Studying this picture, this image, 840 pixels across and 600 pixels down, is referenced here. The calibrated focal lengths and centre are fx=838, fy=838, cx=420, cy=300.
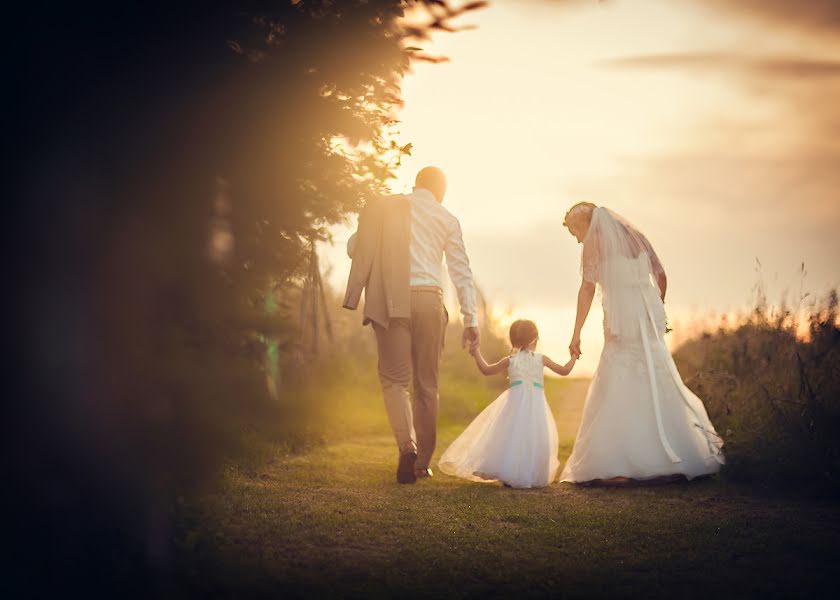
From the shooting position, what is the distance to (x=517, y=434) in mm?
7109

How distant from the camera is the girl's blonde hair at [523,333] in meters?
7.51

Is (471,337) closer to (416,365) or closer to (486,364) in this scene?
(486,364)

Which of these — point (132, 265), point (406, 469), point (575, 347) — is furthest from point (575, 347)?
point (132, 265)

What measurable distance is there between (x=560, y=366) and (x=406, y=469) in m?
1.66

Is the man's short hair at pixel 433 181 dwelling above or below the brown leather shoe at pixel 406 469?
above

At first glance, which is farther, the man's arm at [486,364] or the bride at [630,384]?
the man's arm at [486,364]

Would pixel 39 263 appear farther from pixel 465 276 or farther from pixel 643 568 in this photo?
pixel 465 276

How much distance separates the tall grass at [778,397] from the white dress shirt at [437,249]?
2.47 m

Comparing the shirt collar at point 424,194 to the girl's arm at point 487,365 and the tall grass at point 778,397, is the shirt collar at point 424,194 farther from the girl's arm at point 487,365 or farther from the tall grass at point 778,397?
the tall grass at point 778,397

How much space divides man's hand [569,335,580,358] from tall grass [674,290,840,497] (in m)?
Result: 1.38

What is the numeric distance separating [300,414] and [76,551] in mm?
944

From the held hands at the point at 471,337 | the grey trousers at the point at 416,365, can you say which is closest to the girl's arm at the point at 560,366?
the held hands at the point at 471,337

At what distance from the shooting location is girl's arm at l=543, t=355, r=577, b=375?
23.9ft

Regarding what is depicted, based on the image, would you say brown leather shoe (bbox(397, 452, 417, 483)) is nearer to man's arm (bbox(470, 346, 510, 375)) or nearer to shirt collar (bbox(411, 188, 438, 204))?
man's arm (bbox(470, 346, 510, 375))
